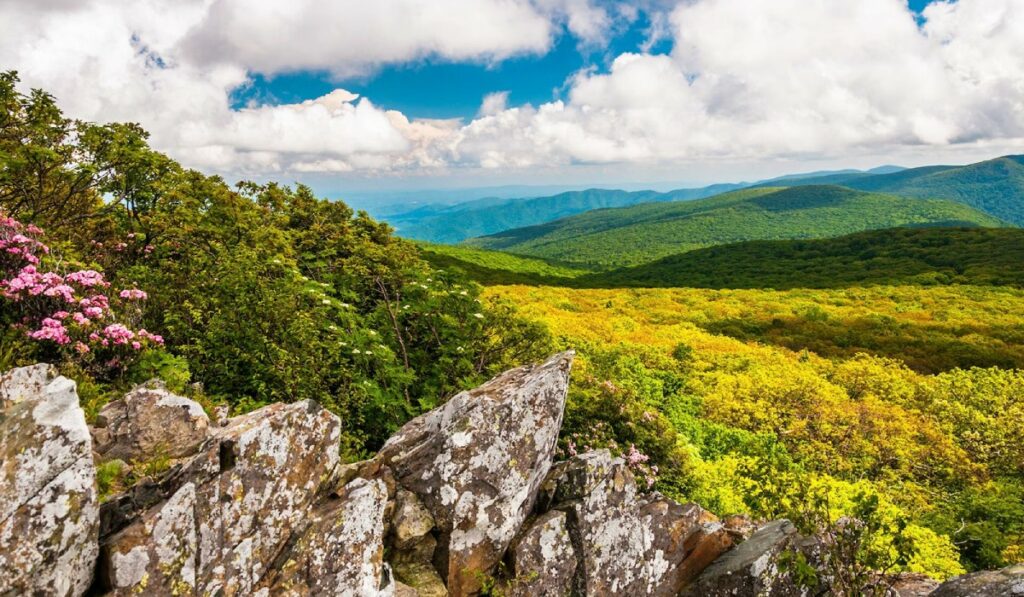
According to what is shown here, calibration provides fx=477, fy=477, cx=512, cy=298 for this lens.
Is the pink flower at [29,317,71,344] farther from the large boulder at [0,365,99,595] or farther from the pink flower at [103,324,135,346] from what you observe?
the large boulder at [0,365,99,595]

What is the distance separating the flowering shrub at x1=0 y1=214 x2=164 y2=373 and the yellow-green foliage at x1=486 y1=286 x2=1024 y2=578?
1281 cm

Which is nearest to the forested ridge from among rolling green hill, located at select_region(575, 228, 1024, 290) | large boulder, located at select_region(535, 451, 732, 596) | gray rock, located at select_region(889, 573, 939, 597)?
gray rock, located at select_region(889, 573, 939, 597)

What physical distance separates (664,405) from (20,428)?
23.7 metres

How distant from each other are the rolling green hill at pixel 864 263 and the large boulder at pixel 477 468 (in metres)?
93.8

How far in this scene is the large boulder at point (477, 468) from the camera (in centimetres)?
878

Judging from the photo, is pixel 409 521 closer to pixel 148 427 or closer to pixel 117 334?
pixel 148 427

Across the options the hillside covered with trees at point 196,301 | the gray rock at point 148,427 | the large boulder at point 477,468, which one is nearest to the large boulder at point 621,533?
the large boulder at point 477,468

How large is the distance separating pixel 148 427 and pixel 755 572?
12.0 m

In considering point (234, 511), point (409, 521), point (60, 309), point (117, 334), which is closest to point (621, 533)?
point (409, 521)

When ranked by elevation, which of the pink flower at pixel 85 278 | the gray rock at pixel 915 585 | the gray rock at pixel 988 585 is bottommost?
the gray rock at pixel 915 585

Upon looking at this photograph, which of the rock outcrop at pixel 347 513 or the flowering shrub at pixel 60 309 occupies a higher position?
the flowering shrub at pixel 60 309

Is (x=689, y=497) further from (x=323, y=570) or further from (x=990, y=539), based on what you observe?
(x=323, y=570)

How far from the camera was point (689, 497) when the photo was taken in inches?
635

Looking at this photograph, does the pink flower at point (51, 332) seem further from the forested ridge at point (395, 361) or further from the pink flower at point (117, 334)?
the pink flower at point (117, 334)
